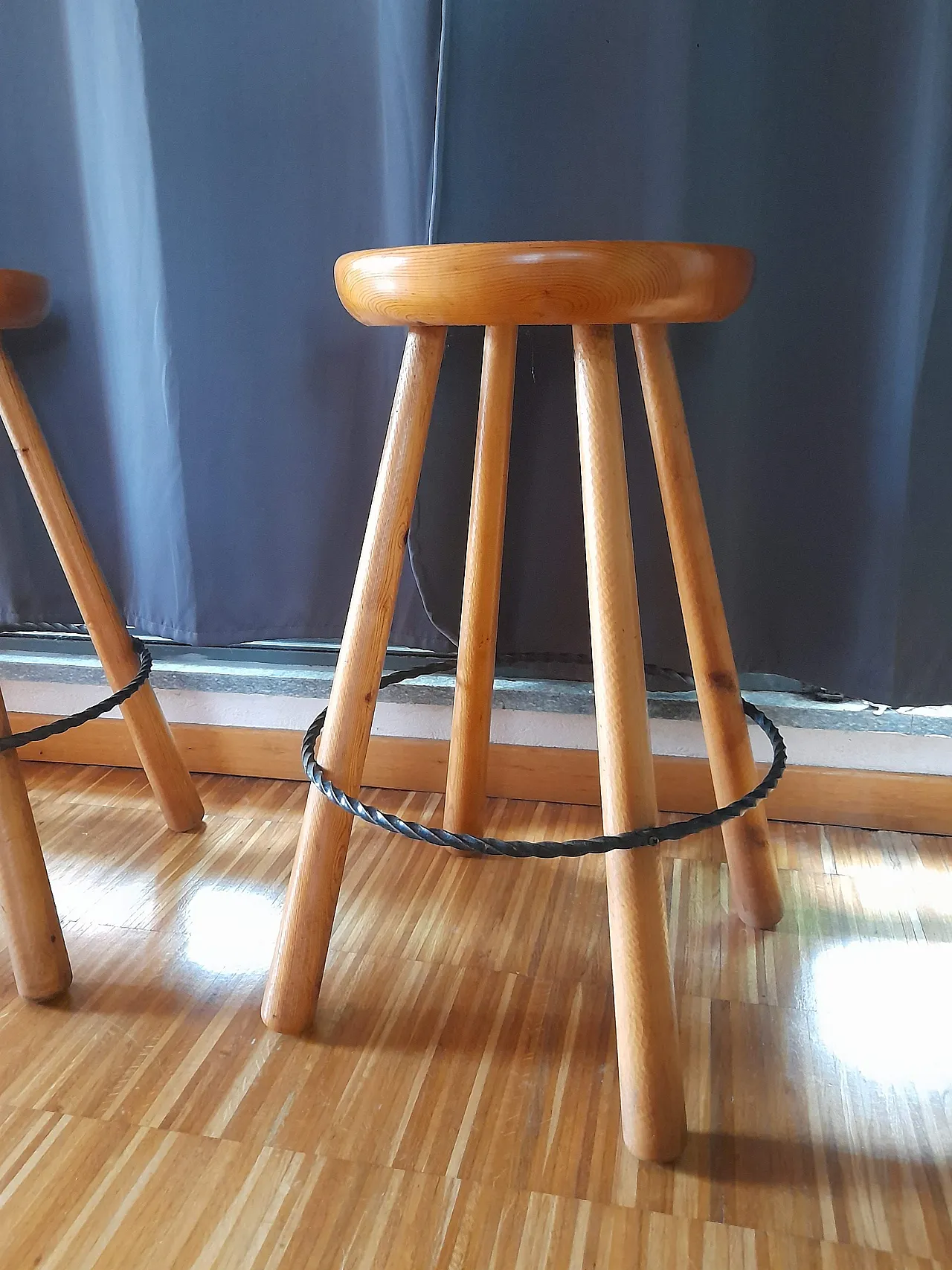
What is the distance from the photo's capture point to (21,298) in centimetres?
92

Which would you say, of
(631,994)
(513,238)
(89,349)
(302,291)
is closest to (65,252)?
(89,349)

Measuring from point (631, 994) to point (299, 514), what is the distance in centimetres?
61

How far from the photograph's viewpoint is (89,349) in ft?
3.47

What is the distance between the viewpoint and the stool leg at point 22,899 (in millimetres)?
818

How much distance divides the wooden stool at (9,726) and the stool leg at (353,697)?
208 mm

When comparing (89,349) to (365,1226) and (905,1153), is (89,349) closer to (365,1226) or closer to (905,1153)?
(365,1226)

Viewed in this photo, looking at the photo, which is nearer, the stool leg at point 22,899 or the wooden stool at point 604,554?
Result: the wooden stool at point 604,554

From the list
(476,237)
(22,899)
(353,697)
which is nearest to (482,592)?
(353,697)

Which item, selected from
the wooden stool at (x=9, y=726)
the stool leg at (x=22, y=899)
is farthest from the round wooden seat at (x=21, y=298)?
the stool leg at (x=22, y=899)

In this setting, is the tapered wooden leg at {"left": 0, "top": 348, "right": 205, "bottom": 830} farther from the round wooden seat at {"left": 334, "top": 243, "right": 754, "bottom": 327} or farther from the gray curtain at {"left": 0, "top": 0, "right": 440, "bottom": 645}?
the round wooden seat at {"left": 334, "top": 243, "right": 754, "bottom": 327}

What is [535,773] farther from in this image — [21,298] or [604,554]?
[21,298]

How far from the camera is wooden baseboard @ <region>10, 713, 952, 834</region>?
1.07 metres

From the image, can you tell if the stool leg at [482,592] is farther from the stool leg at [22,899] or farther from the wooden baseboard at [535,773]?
the stool leg at [22,899]

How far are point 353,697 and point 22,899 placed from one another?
1.12 ft
